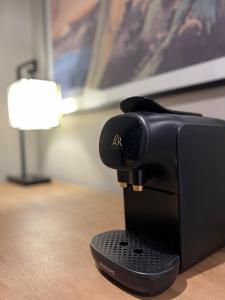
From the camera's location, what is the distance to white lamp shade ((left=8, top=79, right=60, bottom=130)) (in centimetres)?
119

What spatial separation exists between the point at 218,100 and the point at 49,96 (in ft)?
2.52

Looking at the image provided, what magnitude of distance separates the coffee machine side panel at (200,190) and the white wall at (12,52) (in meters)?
1.28

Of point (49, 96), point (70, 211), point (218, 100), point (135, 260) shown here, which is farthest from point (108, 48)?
point (135, 260)

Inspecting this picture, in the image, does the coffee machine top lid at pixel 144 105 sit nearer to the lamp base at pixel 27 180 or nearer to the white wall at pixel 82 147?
the white wall at pixel 82 147

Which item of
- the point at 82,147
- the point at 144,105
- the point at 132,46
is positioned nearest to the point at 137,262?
the point at 144,105

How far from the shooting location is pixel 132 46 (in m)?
0.95

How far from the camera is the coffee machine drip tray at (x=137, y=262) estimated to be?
1.25 feet

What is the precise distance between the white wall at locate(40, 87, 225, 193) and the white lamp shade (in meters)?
0.13

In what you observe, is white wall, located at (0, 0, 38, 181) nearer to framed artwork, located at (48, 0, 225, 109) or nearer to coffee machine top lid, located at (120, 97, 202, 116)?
framed artwork, located at (48, 0, 225, 109)

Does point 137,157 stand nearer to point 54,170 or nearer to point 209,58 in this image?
point 209,58

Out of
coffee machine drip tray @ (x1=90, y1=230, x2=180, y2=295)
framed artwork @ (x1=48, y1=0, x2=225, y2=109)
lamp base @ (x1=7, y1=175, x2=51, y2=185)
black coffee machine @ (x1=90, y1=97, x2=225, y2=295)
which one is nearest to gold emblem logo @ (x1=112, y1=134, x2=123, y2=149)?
black coffee machine @ (x1=90, y1=97, x2=225, y2=295)

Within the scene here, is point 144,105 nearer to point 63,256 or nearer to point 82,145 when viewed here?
point 63,256

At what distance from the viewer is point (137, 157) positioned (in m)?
0.38

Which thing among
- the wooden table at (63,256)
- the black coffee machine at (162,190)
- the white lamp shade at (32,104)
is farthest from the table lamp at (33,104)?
the black coffee machine at (162,190)
